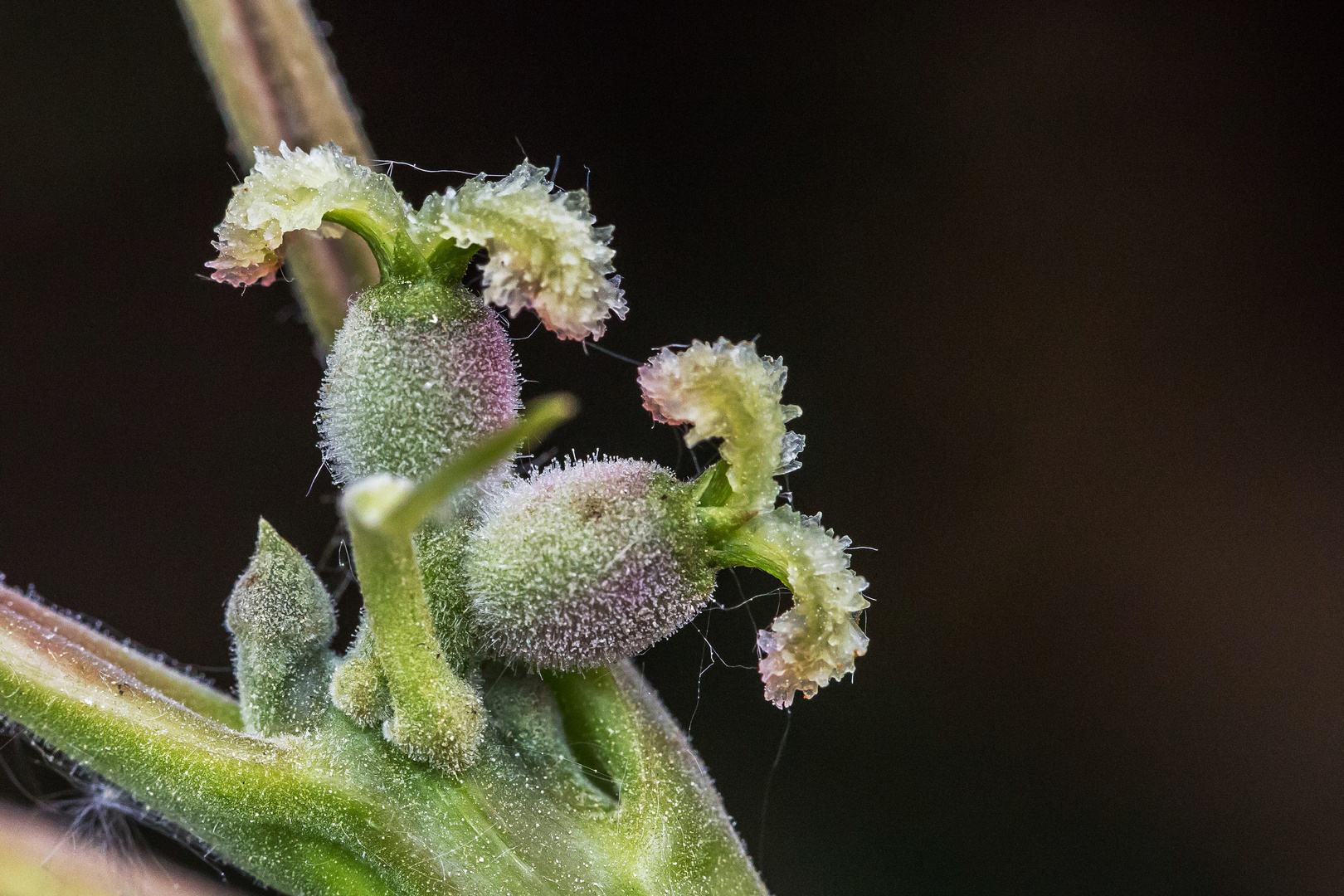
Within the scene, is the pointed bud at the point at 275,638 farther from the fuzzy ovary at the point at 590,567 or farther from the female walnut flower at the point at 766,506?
the female walnut flower at the point at 766,506

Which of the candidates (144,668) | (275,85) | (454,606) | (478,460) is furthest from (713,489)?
(275,85)

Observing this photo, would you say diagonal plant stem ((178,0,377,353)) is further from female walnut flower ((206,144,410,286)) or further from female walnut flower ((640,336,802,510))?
female walnut flower ((640,336,802,510))

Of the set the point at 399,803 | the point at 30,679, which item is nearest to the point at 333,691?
the point at 399,803

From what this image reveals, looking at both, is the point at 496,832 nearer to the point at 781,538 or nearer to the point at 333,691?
the point at 333,691

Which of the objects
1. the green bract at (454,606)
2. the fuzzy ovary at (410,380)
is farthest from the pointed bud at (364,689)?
the fuzzy ovary at (410,380)

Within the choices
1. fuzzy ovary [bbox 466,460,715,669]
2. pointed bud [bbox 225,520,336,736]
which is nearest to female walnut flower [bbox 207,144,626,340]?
fuzzy ovary [bbox 466,460,715,669]
